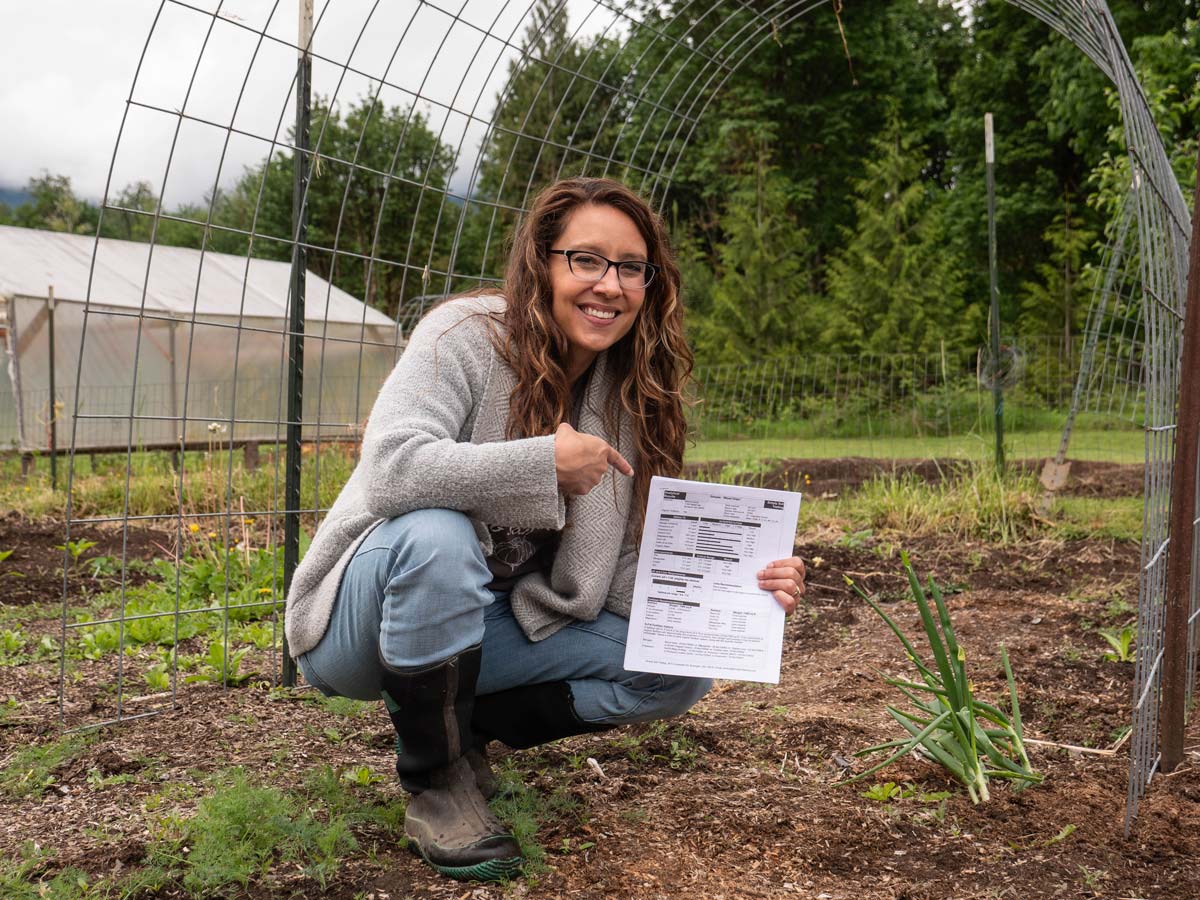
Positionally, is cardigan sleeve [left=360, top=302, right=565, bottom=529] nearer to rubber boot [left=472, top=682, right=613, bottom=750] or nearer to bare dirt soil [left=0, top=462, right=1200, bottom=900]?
rubber boot [left=472, top=682, right=613, bottom=750]

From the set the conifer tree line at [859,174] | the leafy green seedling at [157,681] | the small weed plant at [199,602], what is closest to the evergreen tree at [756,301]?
the conifer tree line at [859,174]

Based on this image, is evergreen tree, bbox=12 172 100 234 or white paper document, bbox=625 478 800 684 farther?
evergreen tree, bbox=12 172 100 234

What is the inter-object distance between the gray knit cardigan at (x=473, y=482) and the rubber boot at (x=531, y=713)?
0.13 metres

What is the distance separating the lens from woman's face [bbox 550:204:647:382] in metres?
1.84

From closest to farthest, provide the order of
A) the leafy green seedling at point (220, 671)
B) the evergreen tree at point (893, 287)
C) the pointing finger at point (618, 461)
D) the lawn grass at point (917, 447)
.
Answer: the pointing finger at point (618, 461) < the leafy green seedling at point (220, 671) < the lawn grass at point (917, 447) < the evergreen tree at point (893, 287)

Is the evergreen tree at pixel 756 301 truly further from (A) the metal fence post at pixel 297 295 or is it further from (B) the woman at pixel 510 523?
(B) the woman at pixel 510 523

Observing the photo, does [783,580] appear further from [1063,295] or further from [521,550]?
[1063,295]

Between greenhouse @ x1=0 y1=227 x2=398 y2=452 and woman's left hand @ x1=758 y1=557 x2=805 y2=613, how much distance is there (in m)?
5.71

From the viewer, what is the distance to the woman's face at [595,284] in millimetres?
1841

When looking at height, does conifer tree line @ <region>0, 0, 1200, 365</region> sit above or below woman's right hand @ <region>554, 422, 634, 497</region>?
above

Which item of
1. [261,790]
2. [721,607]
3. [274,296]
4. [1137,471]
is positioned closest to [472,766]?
[261,790]

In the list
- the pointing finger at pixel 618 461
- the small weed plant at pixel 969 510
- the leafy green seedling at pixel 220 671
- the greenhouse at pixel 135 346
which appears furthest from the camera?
the greenhouse at pixel 135 346

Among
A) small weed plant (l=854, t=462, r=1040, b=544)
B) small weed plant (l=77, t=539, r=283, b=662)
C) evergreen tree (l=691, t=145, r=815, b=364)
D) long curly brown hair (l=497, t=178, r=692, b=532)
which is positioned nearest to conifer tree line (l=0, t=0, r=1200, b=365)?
evergreen tree (l=691, t=145, r=815, b=364)

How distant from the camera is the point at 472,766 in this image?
196 cm
